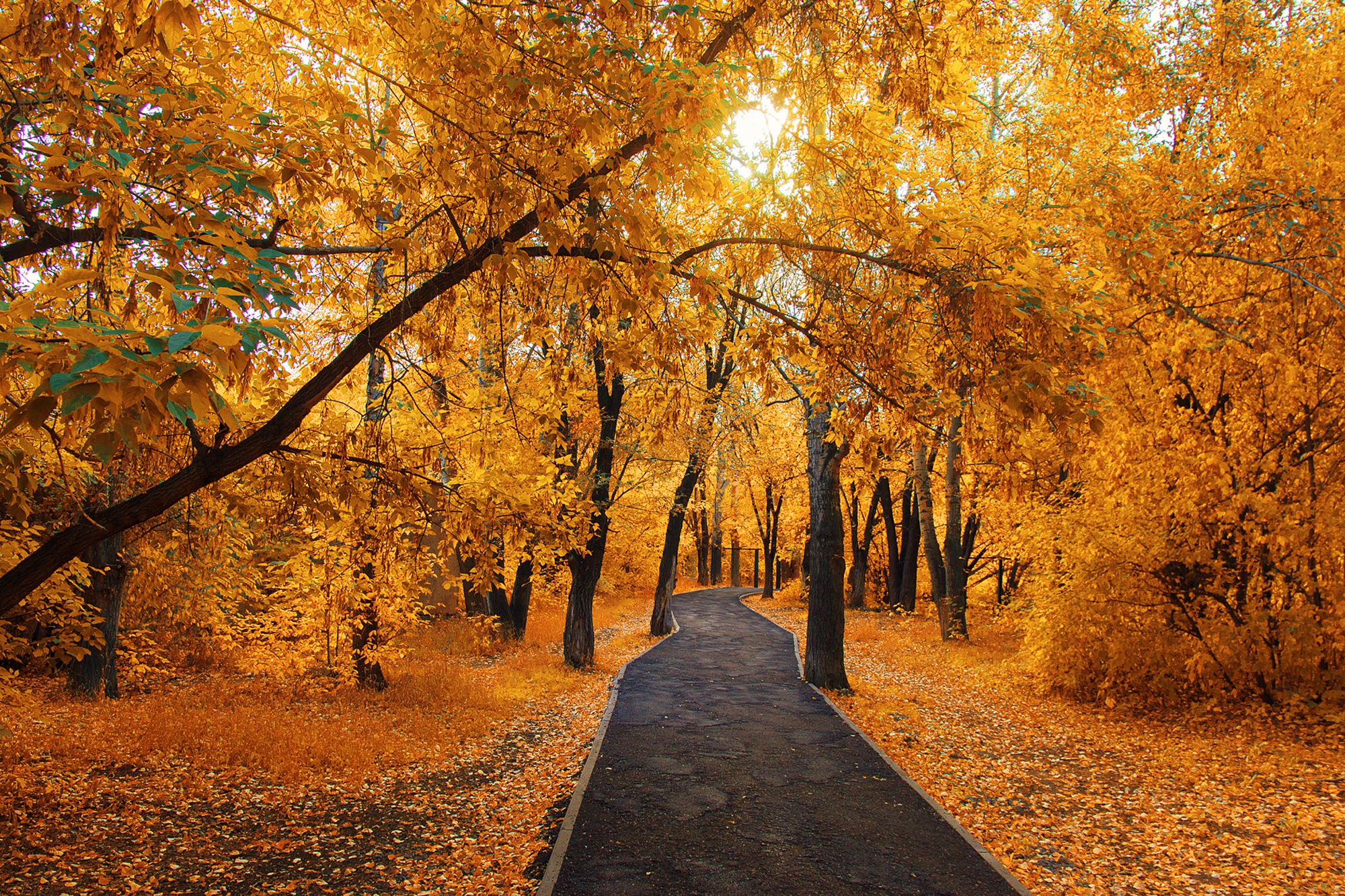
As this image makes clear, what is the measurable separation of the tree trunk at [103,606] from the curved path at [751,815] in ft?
22.6

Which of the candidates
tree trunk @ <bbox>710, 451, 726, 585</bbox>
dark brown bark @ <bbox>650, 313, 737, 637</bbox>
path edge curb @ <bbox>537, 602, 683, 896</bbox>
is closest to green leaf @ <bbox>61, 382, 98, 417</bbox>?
path edge curb @ <bbox>537, 602, 683, 896</bbox>

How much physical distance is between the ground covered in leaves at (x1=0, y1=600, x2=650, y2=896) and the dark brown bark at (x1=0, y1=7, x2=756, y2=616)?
2.48 m

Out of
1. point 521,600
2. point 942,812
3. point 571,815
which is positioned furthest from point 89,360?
point 521,600

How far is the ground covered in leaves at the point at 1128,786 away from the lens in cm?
543

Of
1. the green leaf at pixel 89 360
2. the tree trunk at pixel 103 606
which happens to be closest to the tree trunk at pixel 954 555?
the tree trunk at pixel 103 606

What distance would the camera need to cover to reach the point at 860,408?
15.3ft

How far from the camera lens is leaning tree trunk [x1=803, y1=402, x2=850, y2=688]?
1173cm

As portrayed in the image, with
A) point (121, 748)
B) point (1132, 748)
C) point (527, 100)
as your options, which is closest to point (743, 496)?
point (1132, 748)

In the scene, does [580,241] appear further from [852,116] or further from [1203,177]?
[1203,177]

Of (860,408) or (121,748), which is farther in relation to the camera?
(121,748)

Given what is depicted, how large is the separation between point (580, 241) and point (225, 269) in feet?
7.35

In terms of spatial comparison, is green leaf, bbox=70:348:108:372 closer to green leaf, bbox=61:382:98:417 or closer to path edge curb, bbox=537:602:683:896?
green leaf, bbox=61:382:98:417

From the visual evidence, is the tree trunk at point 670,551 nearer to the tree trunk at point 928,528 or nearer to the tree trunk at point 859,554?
the tree trunk at point 928,528

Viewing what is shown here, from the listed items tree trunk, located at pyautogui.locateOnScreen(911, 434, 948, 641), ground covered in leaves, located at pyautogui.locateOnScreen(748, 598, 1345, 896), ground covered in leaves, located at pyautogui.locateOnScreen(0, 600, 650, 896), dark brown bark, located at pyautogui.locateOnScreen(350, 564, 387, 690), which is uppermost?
tree trunk, located at pyautogui.locateOnScreen(911, 434, 948, 641)
